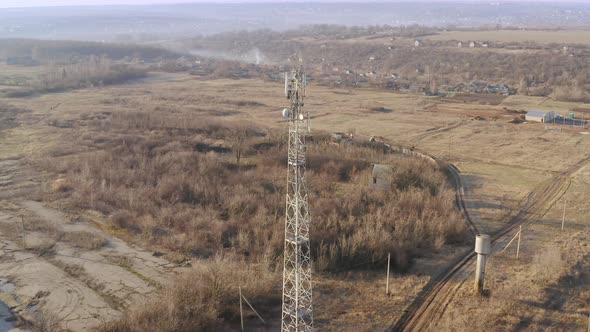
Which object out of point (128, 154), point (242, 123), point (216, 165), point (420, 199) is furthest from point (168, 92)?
point (420, 199)

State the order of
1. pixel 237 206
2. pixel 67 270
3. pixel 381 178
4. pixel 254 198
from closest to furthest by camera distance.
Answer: pixel 67 270 → pixel 237 206 → pixel 254 198 → pixel 381 178

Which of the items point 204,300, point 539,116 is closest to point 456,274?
point 204,300

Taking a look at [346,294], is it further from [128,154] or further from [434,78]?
[434,78]

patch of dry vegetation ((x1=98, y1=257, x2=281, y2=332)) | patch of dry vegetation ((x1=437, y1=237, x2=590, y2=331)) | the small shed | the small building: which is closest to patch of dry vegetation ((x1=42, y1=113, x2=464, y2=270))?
the small shed

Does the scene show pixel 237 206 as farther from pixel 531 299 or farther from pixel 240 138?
pixel 240 138

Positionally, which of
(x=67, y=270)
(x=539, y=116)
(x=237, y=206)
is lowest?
(x=67, y=270)

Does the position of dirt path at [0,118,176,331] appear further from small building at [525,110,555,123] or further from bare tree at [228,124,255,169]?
Answer: small building at [525,110,555,123]
